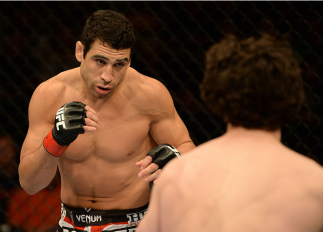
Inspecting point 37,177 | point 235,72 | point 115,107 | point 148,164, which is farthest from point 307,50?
point 235,72

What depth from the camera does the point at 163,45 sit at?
2.35m

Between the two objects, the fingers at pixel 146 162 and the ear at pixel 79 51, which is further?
the ear at pixel 79 51

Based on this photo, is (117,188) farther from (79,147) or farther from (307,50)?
(307,50)

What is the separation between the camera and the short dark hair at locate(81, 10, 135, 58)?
4.68 ft

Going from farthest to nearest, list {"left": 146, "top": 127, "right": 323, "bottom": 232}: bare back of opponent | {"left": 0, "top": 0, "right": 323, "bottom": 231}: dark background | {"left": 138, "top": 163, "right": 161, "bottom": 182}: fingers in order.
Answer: {"left": 0, "top": 0, "right": 323, "bottom": 231}: dark background → {"left": 138, "top": 163, "right": 161, "bottom": 182}: fingers → {"left": 146, "top": 127, "right": 323, "bottom": 232}: bare back of opponent

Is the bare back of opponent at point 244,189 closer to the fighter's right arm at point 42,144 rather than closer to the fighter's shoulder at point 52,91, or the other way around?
the fighter's right arm at point 42,144

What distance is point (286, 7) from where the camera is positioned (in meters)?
2.42

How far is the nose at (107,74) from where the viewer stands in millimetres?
1417

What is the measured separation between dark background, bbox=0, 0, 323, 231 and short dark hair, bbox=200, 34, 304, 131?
1.50m

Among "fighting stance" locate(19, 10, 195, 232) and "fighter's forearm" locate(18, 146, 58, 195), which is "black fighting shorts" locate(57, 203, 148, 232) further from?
"fighter's forearm" locate(18, 146, 58, 195)

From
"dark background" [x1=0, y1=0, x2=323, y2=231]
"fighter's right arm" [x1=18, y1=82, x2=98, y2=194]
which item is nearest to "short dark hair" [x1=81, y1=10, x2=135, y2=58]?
"fighter's right arm" [x1=18, y1=82, x2=98, y2=194]

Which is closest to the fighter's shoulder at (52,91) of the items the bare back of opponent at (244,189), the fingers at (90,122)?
the fingers at (90,122)

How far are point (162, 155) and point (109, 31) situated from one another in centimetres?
46

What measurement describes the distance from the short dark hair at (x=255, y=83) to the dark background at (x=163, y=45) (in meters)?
1.50
